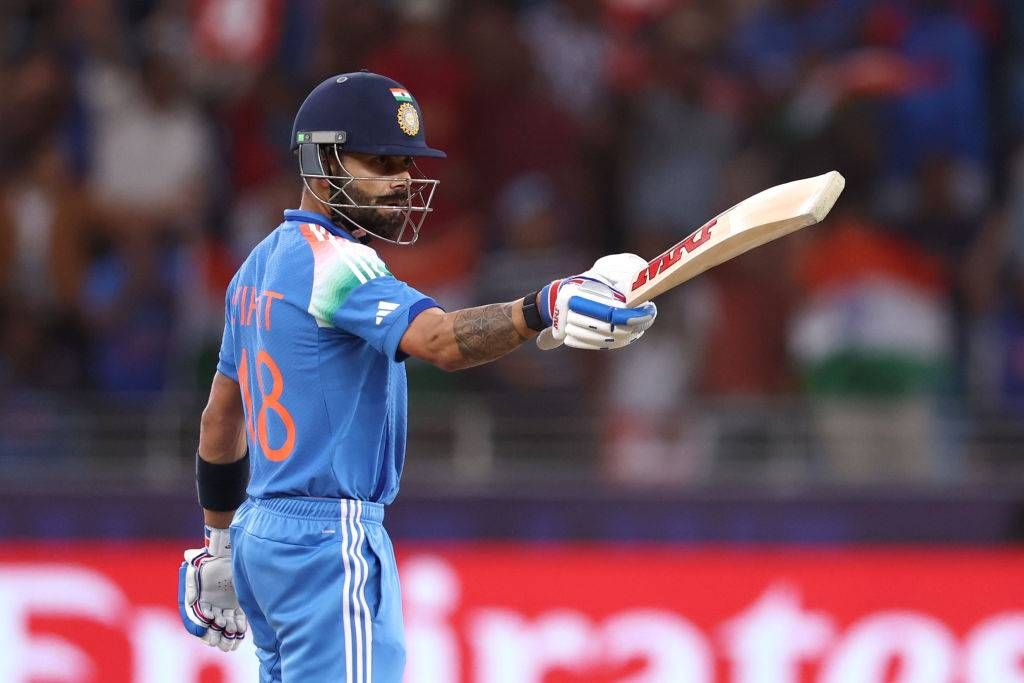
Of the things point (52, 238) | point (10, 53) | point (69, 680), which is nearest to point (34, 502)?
point (69, 680)

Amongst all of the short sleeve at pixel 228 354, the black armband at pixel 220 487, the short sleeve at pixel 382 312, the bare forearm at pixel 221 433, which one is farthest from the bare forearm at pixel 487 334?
the black armband at pixel 220 487

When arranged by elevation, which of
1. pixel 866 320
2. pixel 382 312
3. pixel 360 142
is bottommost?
pixel 382 312

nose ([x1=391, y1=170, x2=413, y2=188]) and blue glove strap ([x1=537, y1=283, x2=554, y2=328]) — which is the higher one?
nose ([x1=391, y1=170, x2=413, y2=188])

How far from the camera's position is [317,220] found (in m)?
4.54

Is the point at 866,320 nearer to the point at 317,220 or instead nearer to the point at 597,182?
the point at 597,182

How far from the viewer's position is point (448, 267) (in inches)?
366

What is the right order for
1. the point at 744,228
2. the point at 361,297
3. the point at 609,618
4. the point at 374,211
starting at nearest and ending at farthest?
the point at 744,228
the point at 361,297
the point at 374,211
the point at 609,618

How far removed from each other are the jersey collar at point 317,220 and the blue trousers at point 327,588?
2.22ft

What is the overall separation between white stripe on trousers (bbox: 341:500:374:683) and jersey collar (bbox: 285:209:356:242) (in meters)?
0.68

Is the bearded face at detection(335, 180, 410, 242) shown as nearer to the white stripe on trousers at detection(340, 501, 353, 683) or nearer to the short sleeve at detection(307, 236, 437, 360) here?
the short sleeve at detection(307, 236, 437, 360)

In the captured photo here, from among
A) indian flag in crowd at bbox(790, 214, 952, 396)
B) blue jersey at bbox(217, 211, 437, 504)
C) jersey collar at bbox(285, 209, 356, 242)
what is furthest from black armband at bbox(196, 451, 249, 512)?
indian flag in crowd at bbox(790, 214, 952, 396)

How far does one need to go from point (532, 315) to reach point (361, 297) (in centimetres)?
42

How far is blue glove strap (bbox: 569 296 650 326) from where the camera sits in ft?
13.0

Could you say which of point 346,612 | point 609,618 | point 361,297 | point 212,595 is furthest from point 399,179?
point 609,618
